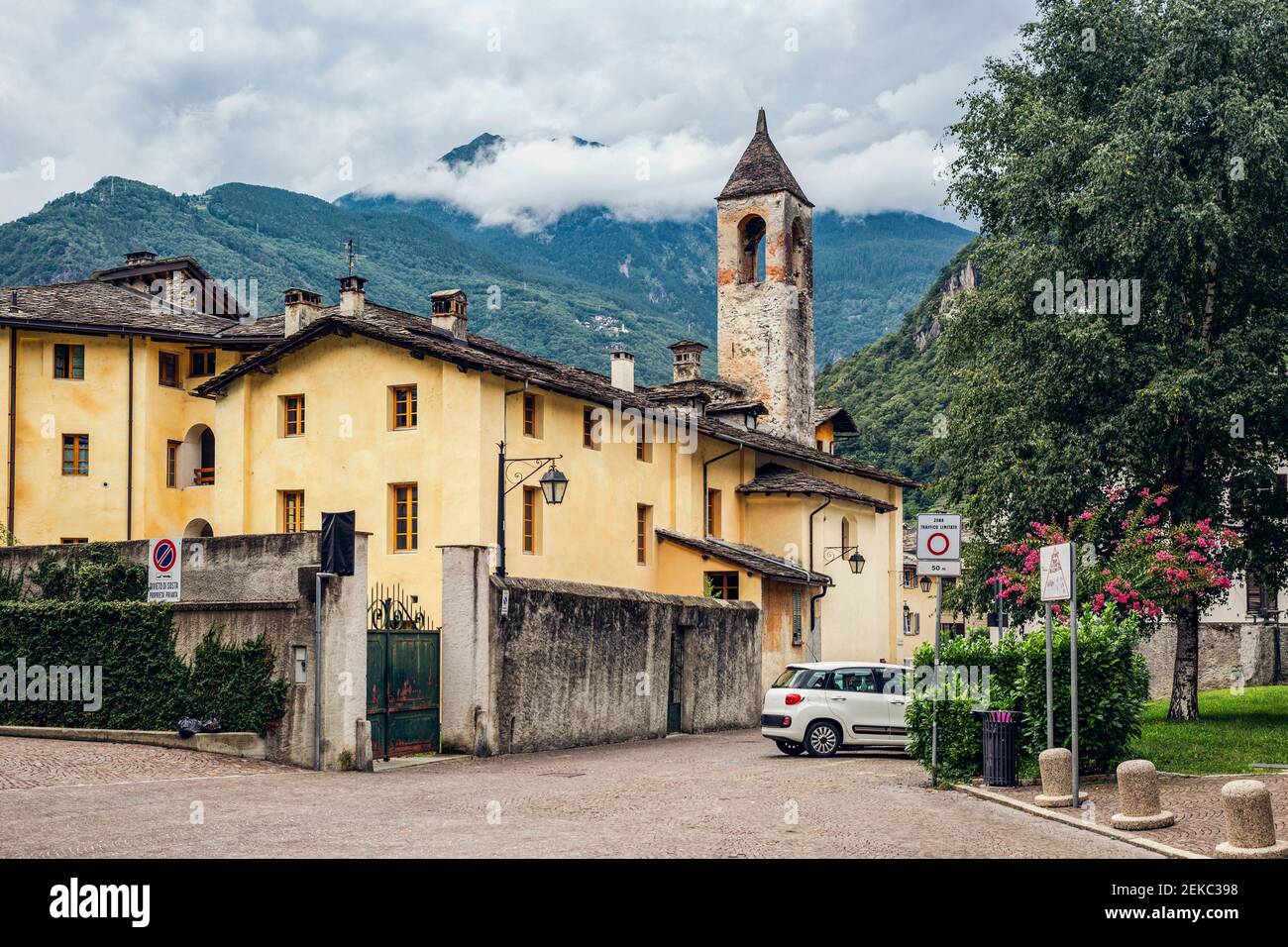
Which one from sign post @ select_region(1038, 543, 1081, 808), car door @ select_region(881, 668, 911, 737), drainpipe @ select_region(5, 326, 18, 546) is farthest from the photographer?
drainpipe @ select_region(5, 326, 18, 546)

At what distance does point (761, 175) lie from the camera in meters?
63.7

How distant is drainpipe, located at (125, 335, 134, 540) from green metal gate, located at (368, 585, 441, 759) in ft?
59.0

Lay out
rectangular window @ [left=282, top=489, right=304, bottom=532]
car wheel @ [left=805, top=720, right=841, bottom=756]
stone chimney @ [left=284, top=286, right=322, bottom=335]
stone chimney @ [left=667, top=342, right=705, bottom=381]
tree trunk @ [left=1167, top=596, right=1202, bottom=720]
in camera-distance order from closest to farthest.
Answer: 1. car wheel @ [left=805, top=720, right=841, bottom=756]
2. tree trunk @ [left=1167, top=596, right=1202, bottom=720]
3. rectangular window @ [left=282, top=489, right=304, bottom=532]
4. stone chimney @ [left=284, top=286, right=322, bottom=335]
5. stone chimney @ [left=667, top=342, right=705, bottom=381]

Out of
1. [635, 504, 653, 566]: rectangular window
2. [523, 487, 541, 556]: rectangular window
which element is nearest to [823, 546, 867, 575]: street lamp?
[635, 504, 653, 566]: rectangular window

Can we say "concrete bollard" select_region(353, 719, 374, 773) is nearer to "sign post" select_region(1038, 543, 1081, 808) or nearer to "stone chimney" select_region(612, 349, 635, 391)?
"sign post" select_region(1038, 543, 1081, 808)

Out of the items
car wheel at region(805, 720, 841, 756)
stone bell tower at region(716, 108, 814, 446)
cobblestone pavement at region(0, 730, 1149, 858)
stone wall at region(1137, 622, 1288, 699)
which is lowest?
stone wall at region(1137, 622, 1288, 699)

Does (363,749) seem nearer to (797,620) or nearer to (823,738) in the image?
(823,738)

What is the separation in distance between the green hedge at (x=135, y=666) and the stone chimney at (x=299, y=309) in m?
15.0

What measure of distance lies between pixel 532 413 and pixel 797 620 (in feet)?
35.8

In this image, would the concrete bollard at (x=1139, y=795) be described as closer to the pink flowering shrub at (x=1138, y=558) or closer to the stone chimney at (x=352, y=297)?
the pink flowering shrub at (x=1138, y=558)

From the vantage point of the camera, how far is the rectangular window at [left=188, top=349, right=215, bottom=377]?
4069 centimetres

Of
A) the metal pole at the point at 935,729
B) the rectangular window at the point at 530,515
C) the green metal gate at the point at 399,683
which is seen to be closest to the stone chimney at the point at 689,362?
the rectangular window at the point at 530,515
